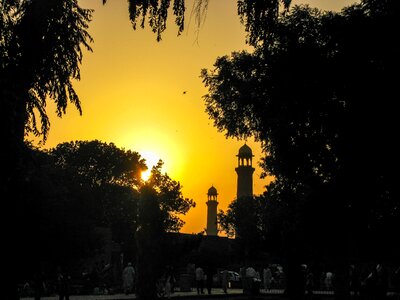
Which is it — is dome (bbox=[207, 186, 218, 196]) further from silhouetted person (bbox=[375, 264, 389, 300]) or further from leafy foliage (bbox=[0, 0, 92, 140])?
leafy foliage (bbox=[0, 0, 92, 140])

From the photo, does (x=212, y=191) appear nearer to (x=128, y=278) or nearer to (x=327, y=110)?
(x=128, y=278)

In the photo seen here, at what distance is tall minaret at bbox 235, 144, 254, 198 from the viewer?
4572 inches

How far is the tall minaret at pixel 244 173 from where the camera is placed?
116125 millimetres

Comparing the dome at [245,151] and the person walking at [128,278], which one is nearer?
the person walking at [128,278]

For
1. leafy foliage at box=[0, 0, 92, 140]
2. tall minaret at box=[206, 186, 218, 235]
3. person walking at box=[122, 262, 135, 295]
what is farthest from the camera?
tall minaret at box=[206, 186, 218, 235]

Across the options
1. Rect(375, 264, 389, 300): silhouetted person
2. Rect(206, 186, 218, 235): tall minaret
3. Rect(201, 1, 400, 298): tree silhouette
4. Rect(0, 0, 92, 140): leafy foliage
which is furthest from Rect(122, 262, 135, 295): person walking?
Rect(206, 186, 218, 235): tall minaret

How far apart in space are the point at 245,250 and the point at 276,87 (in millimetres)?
46878

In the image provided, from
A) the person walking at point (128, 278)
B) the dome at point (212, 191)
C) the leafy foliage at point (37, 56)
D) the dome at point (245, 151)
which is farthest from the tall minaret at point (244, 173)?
the leafy foliage at point (37, 56)

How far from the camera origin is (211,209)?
155250 millimetres

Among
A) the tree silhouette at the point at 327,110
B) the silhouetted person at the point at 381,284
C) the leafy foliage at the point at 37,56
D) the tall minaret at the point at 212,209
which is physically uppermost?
the tall minaret at the point at 212,209

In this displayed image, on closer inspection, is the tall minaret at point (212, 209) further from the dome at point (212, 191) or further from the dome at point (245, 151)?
the dome at point (245, 151)

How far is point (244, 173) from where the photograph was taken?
11750cm

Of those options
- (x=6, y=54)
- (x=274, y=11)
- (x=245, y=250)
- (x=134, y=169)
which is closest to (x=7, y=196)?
(x=6, y=54)

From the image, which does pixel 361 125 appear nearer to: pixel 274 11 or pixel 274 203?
pixel 274 203
